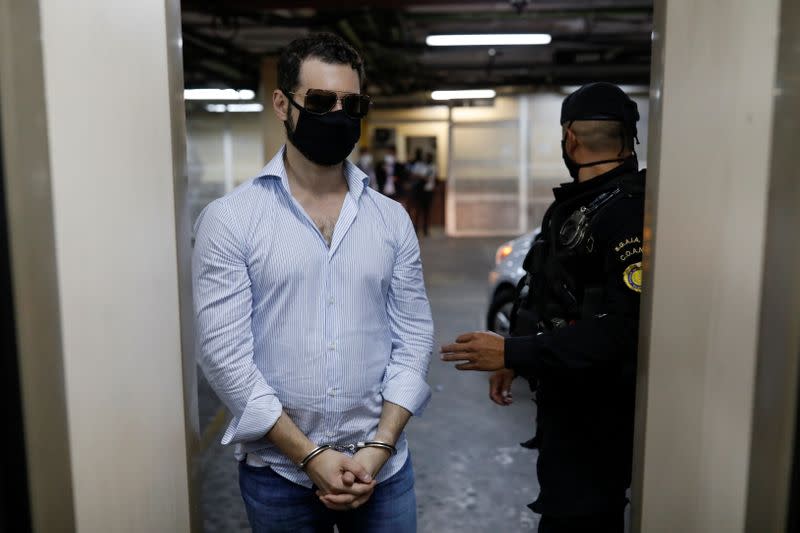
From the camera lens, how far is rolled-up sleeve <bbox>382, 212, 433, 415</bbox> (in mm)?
1709

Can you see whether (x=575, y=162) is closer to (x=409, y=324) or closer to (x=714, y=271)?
(x=409, y=324)

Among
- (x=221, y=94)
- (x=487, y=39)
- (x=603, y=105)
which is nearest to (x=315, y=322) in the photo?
(x=603, y=105)

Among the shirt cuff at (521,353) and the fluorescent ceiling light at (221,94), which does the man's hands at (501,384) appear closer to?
the shirt cuff at (521,353)

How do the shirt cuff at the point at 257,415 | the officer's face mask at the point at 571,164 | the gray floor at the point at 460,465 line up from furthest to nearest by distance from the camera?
the gray floor at the point at 460,465 → the officer's face mask at the point at 571,164 → the shirt cuff at the point at 257,415

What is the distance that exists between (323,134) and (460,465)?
2.88 meters

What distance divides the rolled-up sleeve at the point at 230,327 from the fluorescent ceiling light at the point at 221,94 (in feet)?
40.4

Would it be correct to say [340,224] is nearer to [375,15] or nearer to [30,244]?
[30,244]

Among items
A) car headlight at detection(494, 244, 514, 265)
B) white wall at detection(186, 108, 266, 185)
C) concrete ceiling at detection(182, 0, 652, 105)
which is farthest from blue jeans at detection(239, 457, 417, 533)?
white wall at detection(186, 108, 266, 185)

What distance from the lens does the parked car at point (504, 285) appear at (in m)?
5.84

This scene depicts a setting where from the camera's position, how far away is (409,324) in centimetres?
176

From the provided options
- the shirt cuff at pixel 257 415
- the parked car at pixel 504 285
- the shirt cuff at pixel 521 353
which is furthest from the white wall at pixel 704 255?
the parked car at pixel 504 285

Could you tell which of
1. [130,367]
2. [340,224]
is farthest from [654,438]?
[130,367]

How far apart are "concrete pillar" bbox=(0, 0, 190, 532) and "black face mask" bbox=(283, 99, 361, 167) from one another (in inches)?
14.1

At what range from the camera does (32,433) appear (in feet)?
3.61
